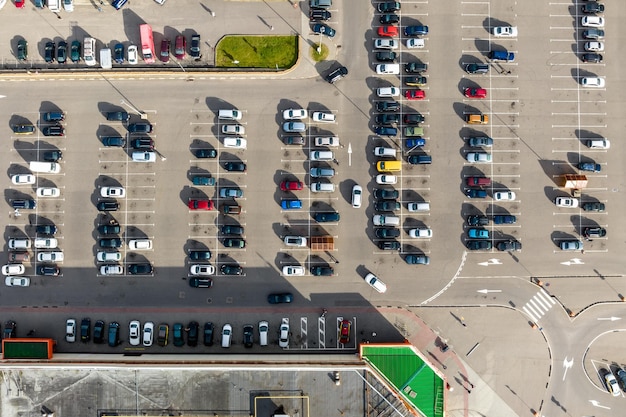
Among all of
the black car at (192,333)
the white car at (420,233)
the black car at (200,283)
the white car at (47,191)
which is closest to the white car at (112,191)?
the white car at (47,191)

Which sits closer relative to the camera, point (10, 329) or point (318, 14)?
point (10, 329)

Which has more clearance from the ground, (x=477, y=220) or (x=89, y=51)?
(x=89, y=51)

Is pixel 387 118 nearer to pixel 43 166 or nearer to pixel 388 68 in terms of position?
pixel 388 68

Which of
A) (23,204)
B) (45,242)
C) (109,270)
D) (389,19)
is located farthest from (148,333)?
(389,19)

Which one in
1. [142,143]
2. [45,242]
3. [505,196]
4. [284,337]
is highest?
[142,143]

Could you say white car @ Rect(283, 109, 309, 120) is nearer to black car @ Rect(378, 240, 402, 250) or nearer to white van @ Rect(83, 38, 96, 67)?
black car @ Rect(378, 240, 402, 250)

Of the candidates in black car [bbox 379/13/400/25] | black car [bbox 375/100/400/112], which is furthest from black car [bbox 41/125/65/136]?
black car [bbox 379/13/400/25]
